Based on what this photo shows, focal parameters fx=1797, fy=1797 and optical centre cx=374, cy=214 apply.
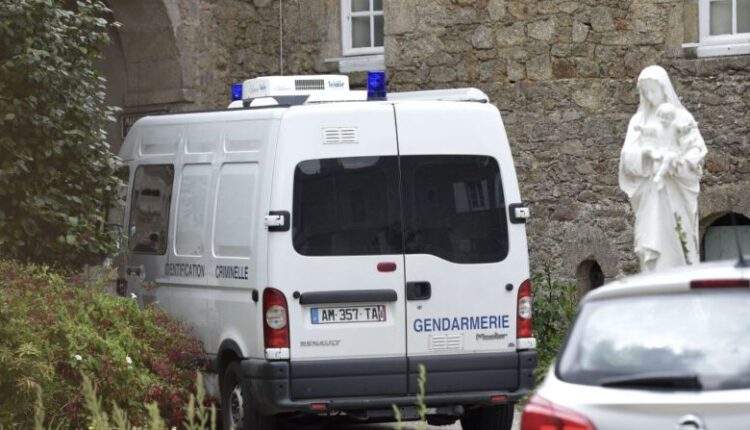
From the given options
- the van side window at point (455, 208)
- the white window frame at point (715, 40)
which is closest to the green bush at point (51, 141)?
the van side window at point (455, 208)

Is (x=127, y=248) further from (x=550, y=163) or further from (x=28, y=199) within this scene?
(x=550, y=163)

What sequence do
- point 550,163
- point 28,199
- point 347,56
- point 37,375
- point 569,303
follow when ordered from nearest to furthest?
point 37,375, point 28,199, point 569,303, point 550,163, point 347,56

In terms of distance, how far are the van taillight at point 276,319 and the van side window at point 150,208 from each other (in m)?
1.91

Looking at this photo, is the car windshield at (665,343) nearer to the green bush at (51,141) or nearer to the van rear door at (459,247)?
the van rear door at (459,247)

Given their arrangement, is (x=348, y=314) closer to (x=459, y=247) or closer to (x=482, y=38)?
(x=459, y=247)

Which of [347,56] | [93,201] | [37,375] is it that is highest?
[347,56]

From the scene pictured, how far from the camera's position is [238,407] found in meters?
11.1

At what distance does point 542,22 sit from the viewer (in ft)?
58.3

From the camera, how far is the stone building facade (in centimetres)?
1695

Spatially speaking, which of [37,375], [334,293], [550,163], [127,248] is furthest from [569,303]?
[37,375]

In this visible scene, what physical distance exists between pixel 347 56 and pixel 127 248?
22.7ft

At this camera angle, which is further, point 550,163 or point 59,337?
point 550,163

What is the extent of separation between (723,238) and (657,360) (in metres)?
11.5

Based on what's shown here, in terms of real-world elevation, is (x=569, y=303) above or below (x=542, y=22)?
below
